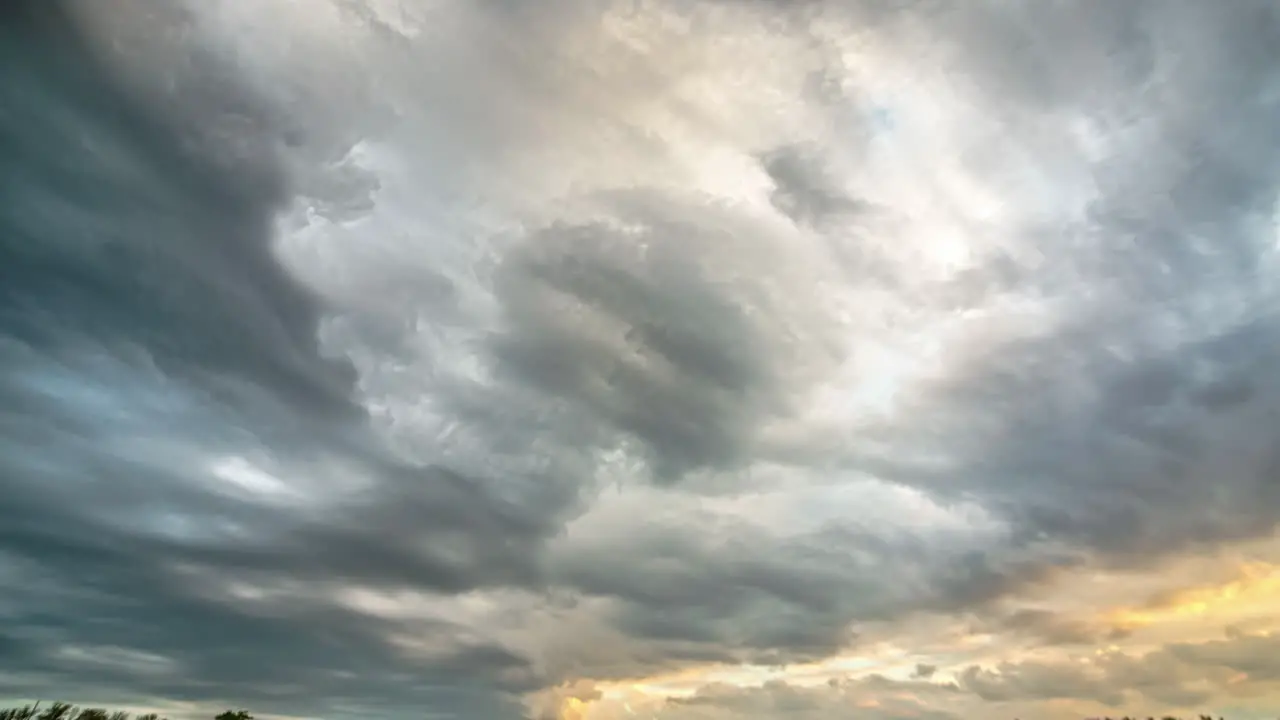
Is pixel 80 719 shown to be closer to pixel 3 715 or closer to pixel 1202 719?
pixel 3 715

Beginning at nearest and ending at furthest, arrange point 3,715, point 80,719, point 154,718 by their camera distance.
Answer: point 3,715 → point 80,719 → point 154,718

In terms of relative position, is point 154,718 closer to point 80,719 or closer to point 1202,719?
point 80,719

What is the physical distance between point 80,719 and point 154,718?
25782mm

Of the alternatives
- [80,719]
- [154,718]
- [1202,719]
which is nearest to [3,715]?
[80,719]

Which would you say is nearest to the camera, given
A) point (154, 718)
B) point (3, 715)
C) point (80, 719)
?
point (3, 715)

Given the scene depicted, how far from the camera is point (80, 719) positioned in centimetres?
15450

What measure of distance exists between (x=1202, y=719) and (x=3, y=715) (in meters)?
237

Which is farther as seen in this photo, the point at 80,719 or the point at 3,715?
the point at 80,719

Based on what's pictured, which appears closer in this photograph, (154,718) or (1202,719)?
(1202,719)

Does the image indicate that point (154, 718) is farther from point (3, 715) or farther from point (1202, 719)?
point (1202, 719)

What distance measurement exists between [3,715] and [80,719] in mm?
22918

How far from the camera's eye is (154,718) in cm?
17775

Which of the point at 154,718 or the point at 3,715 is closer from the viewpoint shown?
the point at 3,715

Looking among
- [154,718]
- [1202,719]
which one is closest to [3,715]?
[154,718]
